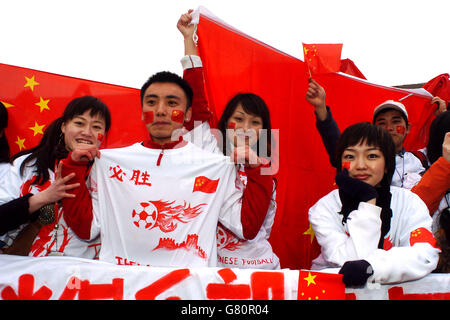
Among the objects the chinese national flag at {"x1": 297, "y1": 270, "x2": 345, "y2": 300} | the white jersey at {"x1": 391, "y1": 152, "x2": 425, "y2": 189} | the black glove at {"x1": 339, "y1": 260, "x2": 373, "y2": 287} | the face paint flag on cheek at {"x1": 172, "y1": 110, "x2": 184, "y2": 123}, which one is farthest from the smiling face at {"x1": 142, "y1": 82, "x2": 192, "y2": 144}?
the white jersey at {"x1": 391, "y1": 152, "x2": 425, "y2": 189}

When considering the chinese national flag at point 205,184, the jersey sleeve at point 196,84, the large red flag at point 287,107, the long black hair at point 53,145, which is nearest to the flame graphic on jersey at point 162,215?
the chinese national flag at point 205,184

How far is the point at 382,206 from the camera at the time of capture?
2781 mm

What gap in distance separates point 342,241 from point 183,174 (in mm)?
1077

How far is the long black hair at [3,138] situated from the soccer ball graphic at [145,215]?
5.04ft

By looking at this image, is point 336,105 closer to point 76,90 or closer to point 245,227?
point 245,227

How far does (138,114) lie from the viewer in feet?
15.4

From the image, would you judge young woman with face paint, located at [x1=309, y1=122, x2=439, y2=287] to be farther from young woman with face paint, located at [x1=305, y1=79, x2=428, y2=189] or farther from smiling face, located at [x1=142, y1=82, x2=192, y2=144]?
smiling face, located at [x1=142, y1=82, x2=192, y2=144]

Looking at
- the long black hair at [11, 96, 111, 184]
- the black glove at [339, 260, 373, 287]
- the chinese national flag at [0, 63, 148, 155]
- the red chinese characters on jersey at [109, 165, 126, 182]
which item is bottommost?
the black glove at [339, 260, 373, 287]

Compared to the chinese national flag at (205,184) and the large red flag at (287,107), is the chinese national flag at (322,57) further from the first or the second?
the chinese national flag at (205,184)

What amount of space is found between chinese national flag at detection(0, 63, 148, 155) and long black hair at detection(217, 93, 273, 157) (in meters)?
1.41

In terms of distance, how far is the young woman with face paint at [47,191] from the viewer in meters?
2.54

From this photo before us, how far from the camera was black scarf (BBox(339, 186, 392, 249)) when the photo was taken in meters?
2.69

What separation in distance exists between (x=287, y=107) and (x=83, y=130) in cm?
212

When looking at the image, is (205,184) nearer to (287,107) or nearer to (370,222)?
(370,222)
